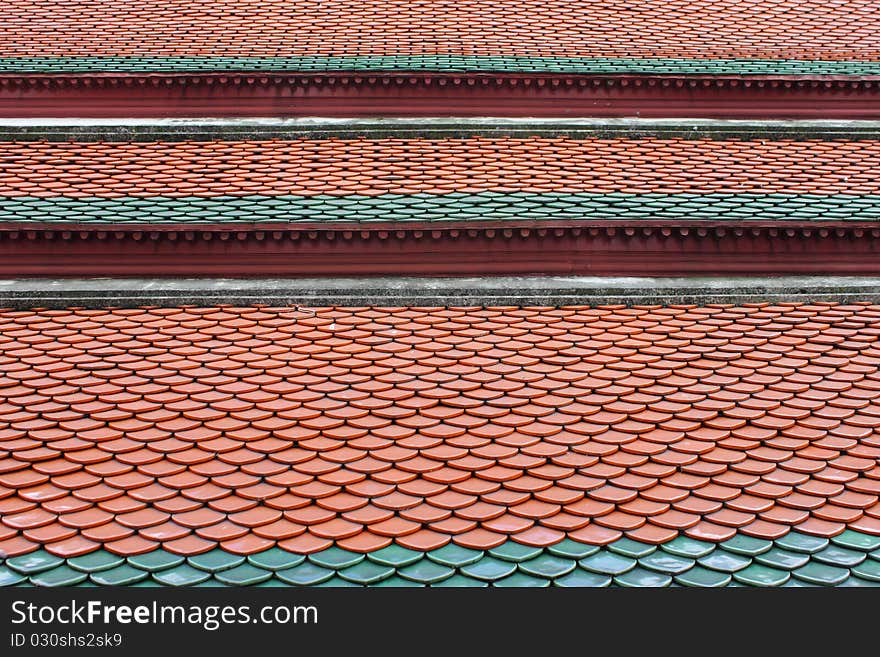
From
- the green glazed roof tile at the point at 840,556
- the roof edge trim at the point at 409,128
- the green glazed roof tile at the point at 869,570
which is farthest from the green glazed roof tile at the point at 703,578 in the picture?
the roof edge trim at the point at 409,128

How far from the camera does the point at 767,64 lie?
28.8ft

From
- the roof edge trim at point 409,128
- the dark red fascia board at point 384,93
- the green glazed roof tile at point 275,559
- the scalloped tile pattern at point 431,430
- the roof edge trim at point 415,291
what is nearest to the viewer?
the green glazed roof tile at point 275,559

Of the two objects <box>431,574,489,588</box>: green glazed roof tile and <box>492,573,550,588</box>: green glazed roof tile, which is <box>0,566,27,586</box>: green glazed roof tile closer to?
<box>431,574,489,588</box>: green glazed roof tile

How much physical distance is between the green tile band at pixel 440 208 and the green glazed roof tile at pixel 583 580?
119 inches

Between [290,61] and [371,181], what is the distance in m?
2.06

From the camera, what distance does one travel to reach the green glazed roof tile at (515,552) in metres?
4.35

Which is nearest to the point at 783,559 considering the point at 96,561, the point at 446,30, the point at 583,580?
the point at 583,580

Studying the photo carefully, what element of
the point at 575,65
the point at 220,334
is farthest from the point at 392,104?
the point at 220,334

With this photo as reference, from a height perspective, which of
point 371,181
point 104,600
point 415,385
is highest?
point 371,181

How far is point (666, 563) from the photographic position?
434 centimetres

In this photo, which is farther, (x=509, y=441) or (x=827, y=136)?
(x=827, y=136)

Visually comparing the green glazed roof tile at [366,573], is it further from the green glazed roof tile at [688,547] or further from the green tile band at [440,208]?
the green tile band at [440,208]

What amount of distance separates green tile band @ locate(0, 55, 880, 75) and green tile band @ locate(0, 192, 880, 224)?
1.93 meters

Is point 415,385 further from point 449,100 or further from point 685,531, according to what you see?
point 449,100
